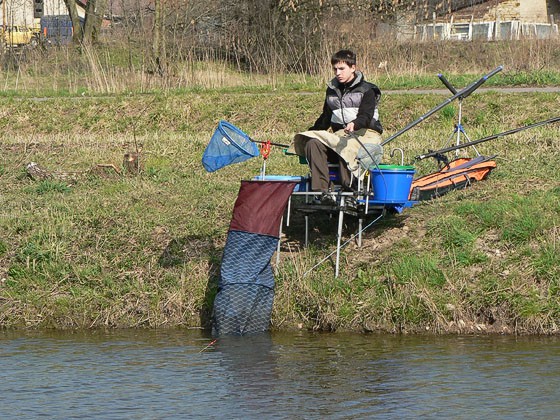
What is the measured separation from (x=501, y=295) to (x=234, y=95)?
453 inches

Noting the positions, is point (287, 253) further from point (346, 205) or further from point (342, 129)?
point (342, 129)

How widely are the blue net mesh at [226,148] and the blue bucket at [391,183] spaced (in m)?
1.09

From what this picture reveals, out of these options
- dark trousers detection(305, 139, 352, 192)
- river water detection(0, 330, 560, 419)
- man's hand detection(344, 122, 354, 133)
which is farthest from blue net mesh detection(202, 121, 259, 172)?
river water detection(0, 330, 560, 419)

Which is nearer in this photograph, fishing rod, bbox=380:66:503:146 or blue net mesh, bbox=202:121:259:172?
blue net mesh, bbox=202:121:259:172

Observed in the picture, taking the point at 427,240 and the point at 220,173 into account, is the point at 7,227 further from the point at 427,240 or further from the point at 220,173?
the point at 427,240

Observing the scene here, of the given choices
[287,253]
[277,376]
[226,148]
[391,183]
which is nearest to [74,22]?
[287,253]

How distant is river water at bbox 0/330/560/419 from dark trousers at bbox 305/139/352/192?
51.8 inches

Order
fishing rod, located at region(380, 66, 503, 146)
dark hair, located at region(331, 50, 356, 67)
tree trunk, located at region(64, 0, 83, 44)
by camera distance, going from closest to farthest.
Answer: dark hair, located at region(331, 50, 356, 67), fishing rod, located at region(380, 66, 503, 146), tree trunk, located at region(64, 0, 83, 44)

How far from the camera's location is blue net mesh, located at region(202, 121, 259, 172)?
9.45 meters

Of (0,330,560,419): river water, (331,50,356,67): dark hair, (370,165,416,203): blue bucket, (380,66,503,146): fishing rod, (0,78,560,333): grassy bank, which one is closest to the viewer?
(0,330,560,419): river water

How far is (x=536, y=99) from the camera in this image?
16.9m

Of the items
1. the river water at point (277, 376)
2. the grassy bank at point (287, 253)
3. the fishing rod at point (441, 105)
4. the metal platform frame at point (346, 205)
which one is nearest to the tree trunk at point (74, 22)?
the grassy bank at point (287, 253)

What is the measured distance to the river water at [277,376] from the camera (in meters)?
7.02

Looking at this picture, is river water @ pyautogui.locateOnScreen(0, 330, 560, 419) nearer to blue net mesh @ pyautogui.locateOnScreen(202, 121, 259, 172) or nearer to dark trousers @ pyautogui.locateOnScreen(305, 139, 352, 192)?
dark trousers @ pyautogui.locateOnScreen(305, 139, 352, 192)
